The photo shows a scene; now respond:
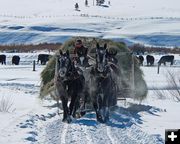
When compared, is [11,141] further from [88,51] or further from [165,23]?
[165,23]

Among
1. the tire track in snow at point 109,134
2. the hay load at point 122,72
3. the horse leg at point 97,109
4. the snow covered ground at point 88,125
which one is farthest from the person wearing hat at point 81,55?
the tire track in snow at point 109,134

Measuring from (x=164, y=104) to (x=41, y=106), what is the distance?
3612 mm

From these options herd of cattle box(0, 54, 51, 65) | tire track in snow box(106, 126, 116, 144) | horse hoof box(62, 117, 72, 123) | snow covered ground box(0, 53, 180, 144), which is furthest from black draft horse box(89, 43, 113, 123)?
herd of cattle box(0, 54, 51, 65)

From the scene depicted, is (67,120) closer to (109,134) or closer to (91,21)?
(109,134)

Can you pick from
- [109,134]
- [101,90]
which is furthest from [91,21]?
[109,134]

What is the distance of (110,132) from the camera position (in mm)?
10711

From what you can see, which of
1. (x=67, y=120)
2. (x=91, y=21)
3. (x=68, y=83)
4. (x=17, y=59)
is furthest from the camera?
(x=91, y=21)

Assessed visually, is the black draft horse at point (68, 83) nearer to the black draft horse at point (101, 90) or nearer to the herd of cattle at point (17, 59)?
the black draft horse at point (101, 90)

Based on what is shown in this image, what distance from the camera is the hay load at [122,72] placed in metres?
15.4

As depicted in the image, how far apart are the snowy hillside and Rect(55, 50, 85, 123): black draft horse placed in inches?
2561

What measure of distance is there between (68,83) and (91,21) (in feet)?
285

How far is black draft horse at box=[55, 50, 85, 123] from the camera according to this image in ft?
39.8

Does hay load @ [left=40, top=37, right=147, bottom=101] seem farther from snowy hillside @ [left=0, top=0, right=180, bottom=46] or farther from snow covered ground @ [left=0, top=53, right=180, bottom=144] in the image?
snowy hillside @ [left=0, top=0, right=180, bottom=46]

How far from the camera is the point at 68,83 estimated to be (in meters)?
12.4
